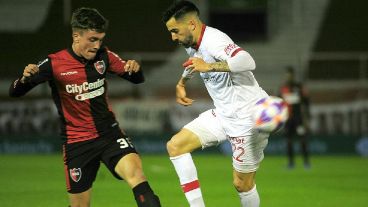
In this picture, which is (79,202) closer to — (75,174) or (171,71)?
(75,174)

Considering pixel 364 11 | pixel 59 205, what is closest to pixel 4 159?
pixel 59 205

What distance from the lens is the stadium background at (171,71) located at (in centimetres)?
1994

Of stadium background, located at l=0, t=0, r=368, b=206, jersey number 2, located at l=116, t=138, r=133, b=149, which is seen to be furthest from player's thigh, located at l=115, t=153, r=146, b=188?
stadium background, located at l=0, t=0, r=368, b=206

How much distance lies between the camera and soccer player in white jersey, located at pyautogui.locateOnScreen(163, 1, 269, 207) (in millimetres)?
7164

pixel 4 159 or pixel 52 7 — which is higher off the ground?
pixel 52 7

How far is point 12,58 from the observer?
22141 mm

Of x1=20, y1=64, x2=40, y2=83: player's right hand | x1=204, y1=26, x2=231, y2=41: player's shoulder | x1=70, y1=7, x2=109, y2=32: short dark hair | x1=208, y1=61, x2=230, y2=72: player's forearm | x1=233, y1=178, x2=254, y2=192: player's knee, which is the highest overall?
x1=70, y1=7, x2=109, y2=32: short dark hair

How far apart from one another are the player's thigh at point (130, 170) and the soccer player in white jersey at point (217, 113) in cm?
88

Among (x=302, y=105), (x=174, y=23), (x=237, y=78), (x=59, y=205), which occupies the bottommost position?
(x=302, y=105)

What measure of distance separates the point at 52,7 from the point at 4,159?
271 inches

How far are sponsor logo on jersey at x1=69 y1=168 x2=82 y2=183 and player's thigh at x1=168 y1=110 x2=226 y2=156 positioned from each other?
40.2 inches

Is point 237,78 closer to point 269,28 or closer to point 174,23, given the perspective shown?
point 174,23

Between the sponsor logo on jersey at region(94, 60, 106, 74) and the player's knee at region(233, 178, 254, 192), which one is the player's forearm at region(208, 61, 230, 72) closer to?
the sponsor logo on jersey at region(94, 60, 106, 74)

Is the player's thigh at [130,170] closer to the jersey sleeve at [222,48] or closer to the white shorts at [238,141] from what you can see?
the white shorts at [238,141]
